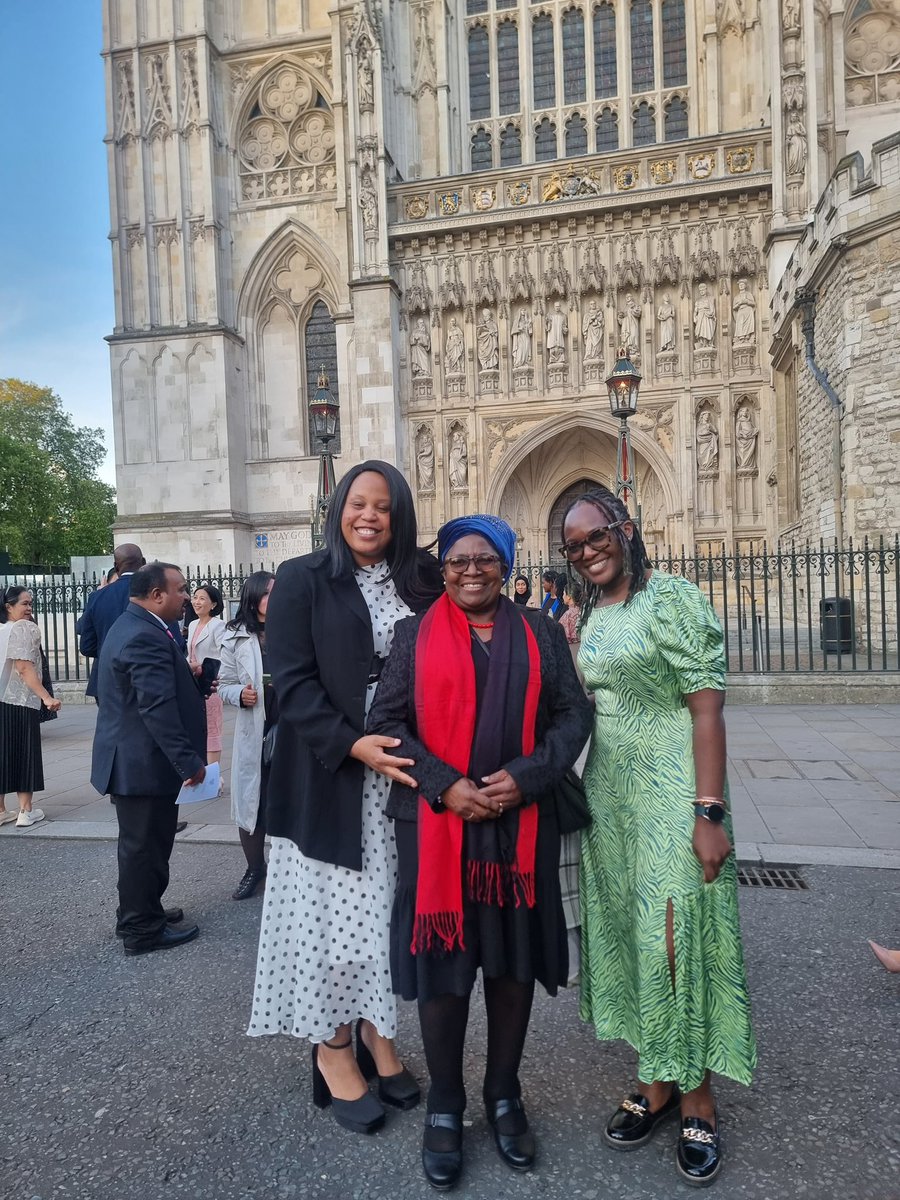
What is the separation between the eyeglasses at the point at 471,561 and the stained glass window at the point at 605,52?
21.7 m

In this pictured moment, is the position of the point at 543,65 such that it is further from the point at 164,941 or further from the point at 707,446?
the point at 164,941

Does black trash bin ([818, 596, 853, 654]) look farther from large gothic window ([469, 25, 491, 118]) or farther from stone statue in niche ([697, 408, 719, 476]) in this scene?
large gothic window ([469, 25, 491, 118])

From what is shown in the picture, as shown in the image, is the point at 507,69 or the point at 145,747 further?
the point at 507,69

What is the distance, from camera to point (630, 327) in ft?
59.7

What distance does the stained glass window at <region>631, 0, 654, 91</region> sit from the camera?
62.2 ft

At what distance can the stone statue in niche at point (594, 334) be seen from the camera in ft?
60.1

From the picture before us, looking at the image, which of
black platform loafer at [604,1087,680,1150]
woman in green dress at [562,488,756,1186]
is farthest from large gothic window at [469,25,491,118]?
black platform loafer at [604,1087,680,1150]

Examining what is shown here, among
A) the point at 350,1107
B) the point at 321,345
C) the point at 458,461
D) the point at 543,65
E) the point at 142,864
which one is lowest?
the point at 350,1107

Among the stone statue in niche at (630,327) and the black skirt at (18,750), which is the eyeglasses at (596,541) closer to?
the black skirt at (18,750)

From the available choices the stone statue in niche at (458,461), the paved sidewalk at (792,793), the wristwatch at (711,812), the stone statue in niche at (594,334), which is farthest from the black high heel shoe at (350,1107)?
the stone statue in niche at (594,334)

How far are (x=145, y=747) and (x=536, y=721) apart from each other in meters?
2.18

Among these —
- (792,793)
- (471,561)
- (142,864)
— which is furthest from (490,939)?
(792,793)

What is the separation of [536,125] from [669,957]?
22.1 m

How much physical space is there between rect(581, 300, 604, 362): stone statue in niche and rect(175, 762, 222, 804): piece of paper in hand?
16.7 metres
